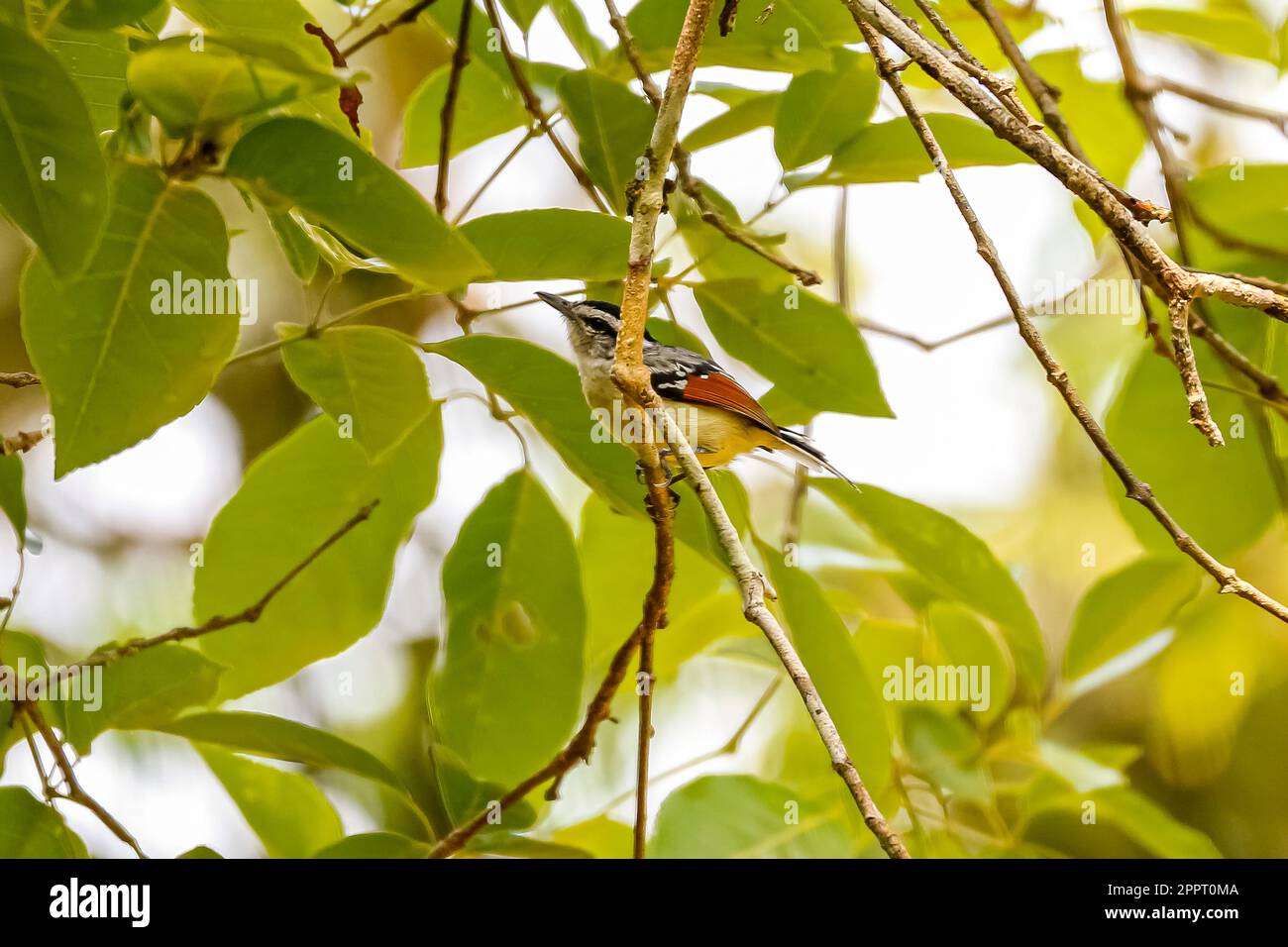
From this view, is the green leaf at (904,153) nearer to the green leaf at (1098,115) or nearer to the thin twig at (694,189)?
the thin twig at (694,189)

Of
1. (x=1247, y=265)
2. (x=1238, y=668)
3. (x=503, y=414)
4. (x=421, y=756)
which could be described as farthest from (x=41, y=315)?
(x=1238, y=668)

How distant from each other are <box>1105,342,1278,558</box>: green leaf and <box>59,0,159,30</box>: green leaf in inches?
76.1

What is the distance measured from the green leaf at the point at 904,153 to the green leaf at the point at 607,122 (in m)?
0.35

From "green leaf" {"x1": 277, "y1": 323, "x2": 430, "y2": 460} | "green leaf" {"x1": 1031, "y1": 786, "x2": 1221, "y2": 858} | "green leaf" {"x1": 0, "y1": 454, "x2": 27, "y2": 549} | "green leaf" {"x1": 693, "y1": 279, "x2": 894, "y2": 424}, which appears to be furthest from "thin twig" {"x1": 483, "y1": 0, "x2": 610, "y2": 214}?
"green leaf" {"x1": 1031, "y1": 786, "x2": 1221, "y2": 858}

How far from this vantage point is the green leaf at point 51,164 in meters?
1.35

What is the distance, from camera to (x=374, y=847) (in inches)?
80.7

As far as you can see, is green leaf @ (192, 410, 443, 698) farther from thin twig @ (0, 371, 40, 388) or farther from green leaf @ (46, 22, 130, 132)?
green leaf @ (46, 22, 130, 132)

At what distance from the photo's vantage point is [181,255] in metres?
1.47

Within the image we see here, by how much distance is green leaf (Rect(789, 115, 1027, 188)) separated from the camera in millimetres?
2154

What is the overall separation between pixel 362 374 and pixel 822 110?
39.6 inches

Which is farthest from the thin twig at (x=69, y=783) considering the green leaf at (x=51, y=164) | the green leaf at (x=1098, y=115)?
the green leaf at (x=1098, y=115)

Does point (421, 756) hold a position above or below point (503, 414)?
below

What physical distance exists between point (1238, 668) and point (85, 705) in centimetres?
427
